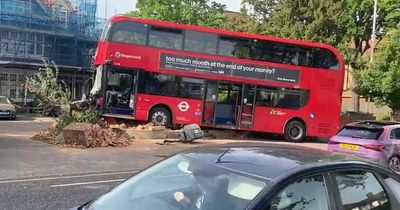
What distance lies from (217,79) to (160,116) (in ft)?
8.96

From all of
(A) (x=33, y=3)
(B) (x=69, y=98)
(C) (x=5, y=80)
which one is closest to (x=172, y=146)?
(B) (x=69, y=98)

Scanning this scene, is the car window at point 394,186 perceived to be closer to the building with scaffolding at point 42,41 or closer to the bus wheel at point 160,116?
the bus wheel at point 160,116

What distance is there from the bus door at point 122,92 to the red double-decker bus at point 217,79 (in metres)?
0.04

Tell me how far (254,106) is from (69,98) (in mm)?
8164

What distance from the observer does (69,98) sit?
696 inches

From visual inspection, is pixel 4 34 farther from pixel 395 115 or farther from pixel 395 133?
pixel 395 133

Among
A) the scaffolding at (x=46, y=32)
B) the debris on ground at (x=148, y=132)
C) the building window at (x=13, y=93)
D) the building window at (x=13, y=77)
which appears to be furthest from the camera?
the scaffolding at (x=46, y=32)

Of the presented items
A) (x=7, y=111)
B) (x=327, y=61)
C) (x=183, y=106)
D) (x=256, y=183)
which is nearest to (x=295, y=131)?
(x=327, y=61)

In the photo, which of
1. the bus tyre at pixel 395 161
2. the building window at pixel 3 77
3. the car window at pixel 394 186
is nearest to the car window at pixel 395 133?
the bus tyre at pixel 395 161

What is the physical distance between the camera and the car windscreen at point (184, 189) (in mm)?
3264

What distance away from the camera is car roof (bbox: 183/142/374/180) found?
346cm

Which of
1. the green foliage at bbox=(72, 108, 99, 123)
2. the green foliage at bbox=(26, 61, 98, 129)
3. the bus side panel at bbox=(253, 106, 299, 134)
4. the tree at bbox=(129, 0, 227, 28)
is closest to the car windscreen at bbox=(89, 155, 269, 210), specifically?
the green foliage at bbox=(72, 108, 99, 123)

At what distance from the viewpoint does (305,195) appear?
11.3 ft

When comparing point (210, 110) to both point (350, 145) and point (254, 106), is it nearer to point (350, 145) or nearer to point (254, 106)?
point (254, 106)
